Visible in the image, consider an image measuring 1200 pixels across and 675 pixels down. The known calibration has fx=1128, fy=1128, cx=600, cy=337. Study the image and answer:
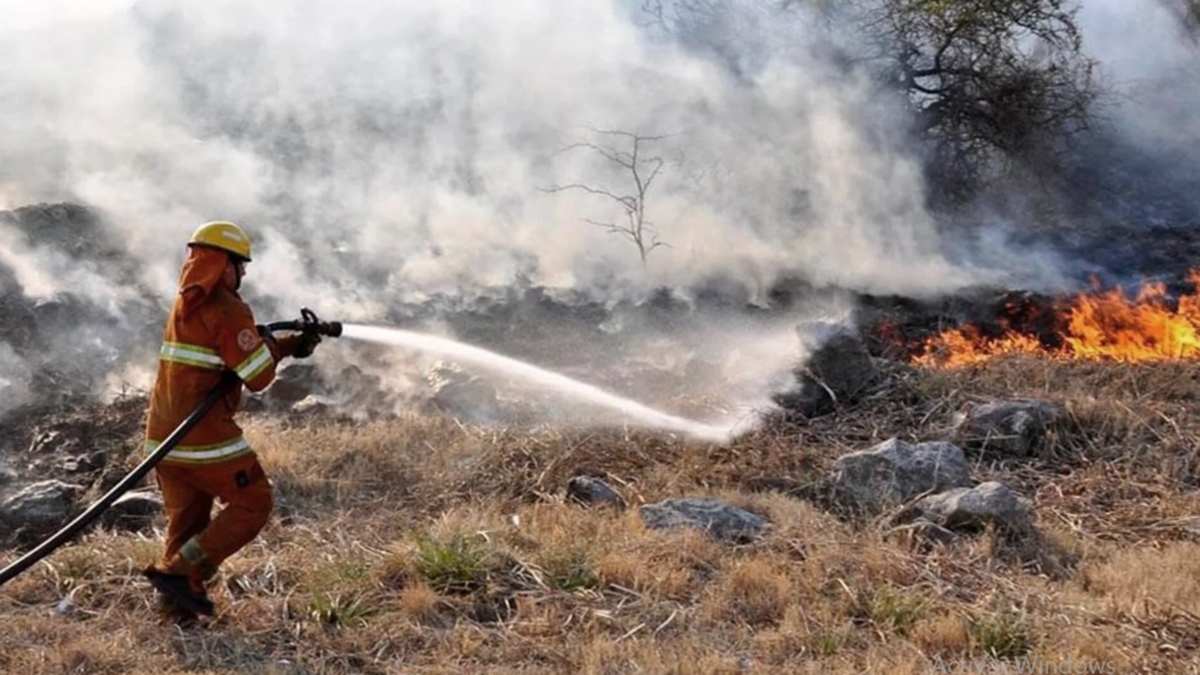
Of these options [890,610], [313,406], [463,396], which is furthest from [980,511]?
[313,406]

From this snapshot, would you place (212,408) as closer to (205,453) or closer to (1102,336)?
(205,453)

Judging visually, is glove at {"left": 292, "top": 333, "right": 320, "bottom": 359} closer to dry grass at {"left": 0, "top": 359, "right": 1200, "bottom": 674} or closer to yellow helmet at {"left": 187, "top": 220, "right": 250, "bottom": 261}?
yellow helmet at {"left": 187, "top": 220, "right": 250, "bottom": 261}

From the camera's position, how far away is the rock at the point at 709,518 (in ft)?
16.8

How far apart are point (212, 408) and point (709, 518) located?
7.46 feet

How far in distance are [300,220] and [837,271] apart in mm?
5319

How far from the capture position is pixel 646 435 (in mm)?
6688

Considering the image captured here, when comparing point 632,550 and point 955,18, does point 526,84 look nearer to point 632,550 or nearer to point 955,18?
point 955,18

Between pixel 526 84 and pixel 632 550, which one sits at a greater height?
pixel 526 84

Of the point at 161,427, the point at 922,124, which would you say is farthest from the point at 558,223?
the point at 161,427

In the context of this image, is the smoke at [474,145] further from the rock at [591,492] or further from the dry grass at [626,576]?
the rock at [591,492]

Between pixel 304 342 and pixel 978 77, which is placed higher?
pixel 978 77

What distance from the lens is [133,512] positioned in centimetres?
582

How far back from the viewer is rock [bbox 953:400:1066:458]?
6.55 meters

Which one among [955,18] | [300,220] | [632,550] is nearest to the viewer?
[632,550]
